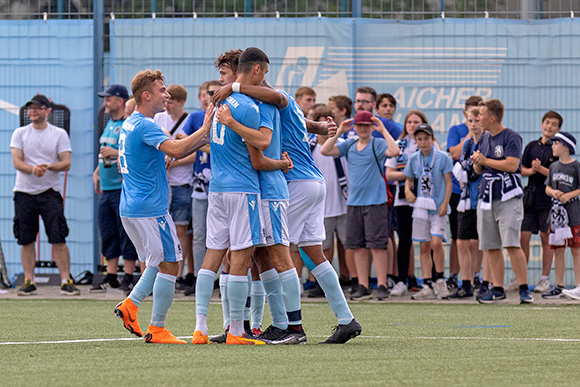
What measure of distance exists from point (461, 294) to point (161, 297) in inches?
208

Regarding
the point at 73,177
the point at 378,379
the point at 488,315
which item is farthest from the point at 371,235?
the point at 378,379

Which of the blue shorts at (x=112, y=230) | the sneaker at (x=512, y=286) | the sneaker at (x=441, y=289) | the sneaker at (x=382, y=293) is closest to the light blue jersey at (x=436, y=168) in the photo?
the sneaker at (x=441, y=289)

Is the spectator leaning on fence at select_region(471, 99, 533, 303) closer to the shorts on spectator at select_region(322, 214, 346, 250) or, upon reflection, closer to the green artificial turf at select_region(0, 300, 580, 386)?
the green artificial turf at select_region(0, 300, 580, 386)

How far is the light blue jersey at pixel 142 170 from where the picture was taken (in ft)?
22.9

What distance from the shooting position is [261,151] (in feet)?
21.6

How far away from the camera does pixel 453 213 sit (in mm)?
12375

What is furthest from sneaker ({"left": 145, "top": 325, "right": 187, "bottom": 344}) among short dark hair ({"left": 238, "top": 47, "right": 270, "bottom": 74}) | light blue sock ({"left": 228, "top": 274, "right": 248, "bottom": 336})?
short dark hair ({"left": 238, "top": 47, "right": 270, "bottom": 74})

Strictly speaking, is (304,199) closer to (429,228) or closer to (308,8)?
(429,228)

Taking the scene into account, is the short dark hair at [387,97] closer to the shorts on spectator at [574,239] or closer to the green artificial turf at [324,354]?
the shorts on spectator at [574,239]

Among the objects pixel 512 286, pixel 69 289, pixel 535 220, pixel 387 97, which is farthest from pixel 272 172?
pixel 512 286

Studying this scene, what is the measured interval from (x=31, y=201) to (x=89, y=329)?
4562mm

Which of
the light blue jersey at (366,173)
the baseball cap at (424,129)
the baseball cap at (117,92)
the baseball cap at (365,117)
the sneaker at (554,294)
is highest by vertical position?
the baseball cap at (117,92)

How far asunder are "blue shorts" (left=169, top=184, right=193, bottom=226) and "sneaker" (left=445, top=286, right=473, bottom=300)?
3301 mm

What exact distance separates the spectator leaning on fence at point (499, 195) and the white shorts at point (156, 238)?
460 centimetres
